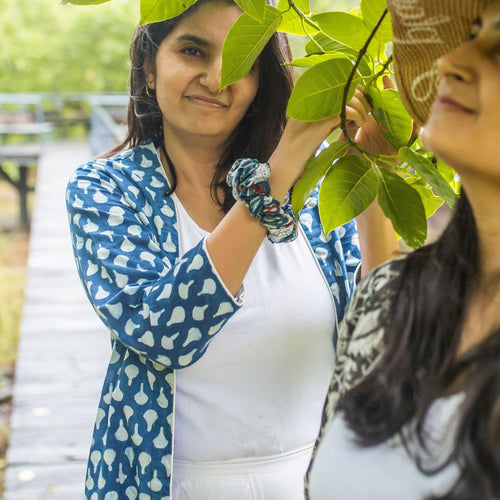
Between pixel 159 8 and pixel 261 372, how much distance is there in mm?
616

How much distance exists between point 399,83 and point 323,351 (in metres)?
0.59

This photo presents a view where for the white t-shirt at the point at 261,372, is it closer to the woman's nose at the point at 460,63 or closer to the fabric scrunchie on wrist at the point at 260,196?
the fabric scrunchie on wrist at the point at 260,196

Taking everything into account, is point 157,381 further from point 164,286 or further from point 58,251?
point 58,251

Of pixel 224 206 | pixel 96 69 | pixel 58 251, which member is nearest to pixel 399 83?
pixel 224 206

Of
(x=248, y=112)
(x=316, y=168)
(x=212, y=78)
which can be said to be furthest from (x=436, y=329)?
(x=248, y=112)

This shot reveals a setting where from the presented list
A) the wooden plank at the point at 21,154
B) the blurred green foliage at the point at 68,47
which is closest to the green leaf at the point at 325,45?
the wooden plank at the point at 21,154

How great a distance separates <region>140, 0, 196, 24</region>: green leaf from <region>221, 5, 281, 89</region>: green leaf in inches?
2.6

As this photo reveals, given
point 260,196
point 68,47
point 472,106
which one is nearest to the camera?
point 472,106

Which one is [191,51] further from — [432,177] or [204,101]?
[432,177]

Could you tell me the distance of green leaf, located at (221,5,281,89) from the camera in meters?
0.91

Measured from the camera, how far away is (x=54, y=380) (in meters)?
3.86

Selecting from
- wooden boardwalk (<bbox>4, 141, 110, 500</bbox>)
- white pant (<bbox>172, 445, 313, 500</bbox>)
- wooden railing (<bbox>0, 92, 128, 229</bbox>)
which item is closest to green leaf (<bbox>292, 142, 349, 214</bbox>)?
white pant (<bbox>172, 445, 313, 500</bbox>)

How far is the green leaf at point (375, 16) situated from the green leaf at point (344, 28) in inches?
0.7

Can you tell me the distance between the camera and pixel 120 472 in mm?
1225
